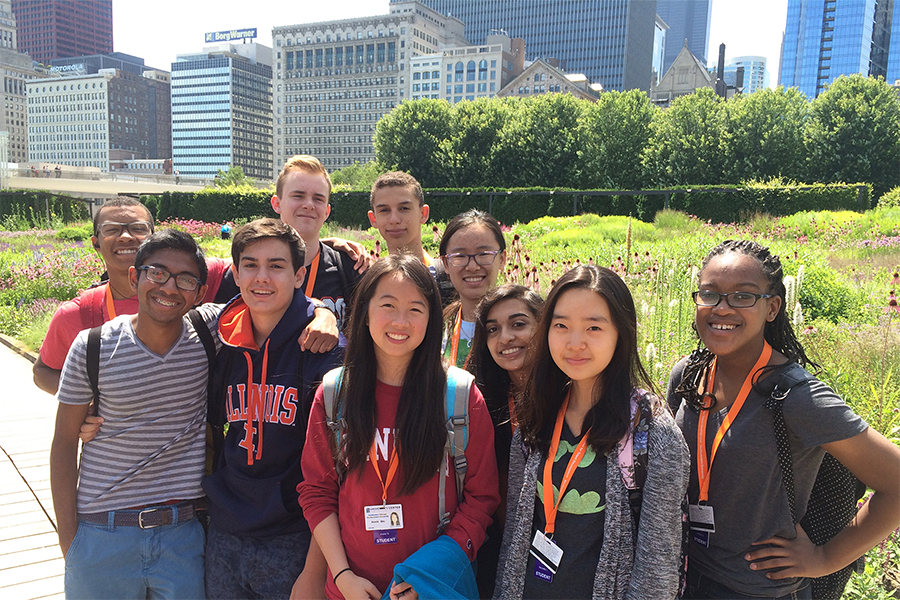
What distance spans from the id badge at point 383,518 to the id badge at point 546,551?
449mm

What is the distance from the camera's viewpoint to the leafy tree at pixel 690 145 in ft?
115

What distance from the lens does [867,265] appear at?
10.5 m

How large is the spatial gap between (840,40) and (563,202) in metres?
122

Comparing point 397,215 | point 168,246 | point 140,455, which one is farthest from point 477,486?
point 397,215

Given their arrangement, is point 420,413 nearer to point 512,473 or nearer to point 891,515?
point 512,473

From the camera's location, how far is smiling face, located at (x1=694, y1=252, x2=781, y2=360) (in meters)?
2.04

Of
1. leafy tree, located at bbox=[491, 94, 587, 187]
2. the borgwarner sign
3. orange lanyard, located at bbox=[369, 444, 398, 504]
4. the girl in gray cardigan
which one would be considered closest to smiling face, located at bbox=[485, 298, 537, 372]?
the girl in gray cardigan

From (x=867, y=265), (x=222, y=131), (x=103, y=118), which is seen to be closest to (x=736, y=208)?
(x=867, y=265)

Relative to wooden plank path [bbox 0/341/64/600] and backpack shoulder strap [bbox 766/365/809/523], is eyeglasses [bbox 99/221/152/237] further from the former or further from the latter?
backpack shoulder strap [bbox 766/365/809/523]

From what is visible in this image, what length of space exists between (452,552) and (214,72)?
156186 mm

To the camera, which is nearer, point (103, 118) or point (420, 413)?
point (420, 413)

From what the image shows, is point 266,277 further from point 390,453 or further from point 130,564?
point 130,564

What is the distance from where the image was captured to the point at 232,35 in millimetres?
161500

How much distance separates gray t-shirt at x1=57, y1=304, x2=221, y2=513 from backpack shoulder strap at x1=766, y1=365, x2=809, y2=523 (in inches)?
81.6
